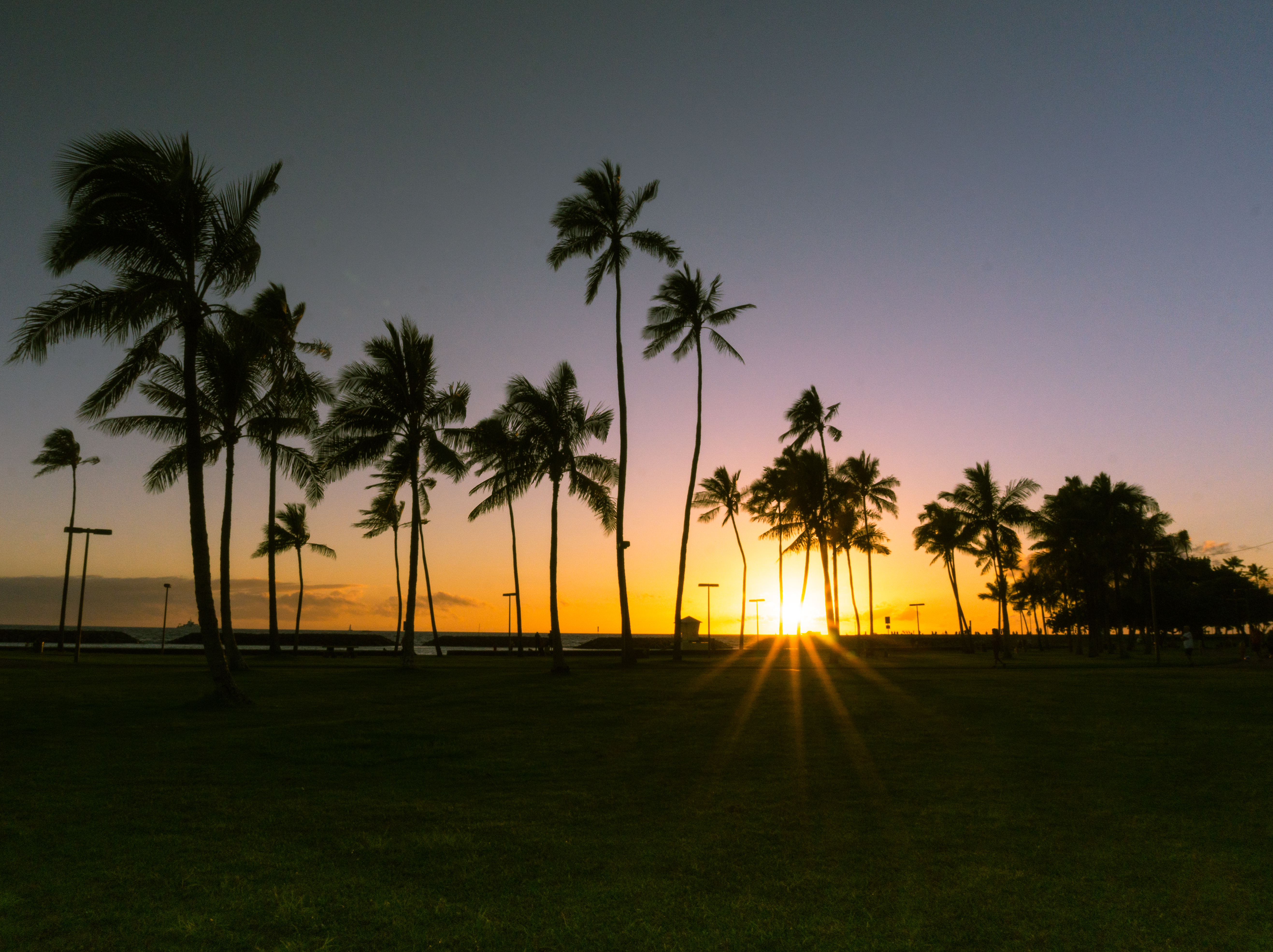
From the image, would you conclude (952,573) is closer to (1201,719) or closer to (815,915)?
(1201,719)

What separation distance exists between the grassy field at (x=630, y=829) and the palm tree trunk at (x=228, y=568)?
1026cm

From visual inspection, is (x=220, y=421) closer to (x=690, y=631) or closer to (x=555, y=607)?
(x=555, y=607)

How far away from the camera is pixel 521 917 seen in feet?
17.1

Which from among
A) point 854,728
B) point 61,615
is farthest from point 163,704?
point 61,615

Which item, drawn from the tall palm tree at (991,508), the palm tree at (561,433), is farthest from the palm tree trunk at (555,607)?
the tall palm tree at (991,508)

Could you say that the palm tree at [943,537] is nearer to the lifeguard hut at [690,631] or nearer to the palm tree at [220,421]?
the lifeguard hut at [690,631]

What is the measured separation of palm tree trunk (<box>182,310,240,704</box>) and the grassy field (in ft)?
3.23

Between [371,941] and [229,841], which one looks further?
[229,841]

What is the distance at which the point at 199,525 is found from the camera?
17.1m

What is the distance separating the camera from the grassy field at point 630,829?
5.07m

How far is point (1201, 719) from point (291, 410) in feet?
86.6

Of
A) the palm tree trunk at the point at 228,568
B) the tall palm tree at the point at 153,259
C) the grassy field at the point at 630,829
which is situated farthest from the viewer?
the palm tree trunk at the point at 228,568

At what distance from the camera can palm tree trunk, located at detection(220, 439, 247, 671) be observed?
26.0m

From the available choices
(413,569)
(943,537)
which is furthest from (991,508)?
(413,569)
